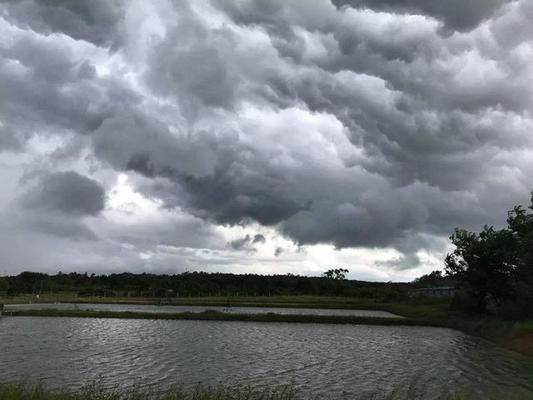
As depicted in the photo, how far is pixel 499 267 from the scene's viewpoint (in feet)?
249

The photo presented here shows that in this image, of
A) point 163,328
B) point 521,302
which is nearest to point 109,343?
point 163,328

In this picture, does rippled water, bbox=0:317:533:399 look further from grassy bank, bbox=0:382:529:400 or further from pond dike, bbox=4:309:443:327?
pond dike, bbox=4:309:443:327

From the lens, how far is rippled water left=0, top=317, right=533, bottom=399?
30.6 metres

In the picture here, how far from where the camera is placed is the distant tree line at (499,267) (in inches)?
2603

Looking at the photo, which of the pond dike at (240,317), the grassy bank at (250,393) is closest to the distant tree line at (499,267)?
the pond dike at (240,317)

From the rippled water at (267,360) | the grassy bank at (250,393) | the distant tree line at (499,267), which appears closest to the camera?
the grassy bank at (250,393)

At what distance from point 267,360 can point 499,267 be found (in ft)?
164

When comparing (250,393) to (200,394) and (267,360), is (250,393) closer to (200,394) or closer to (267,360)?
(200,394)

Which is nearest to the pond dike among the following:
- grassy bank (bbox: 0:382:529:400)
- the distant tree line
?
the distant tree line

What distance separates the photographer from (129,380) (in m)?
30.1

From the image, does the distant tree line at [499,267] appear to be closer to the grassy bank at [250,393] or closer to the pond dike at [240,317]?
the pond dike at [240,317]

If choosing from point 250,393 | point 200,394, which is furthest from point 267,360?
point 250,393

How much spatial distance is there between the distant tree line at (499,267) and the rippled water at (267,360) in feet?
38.4

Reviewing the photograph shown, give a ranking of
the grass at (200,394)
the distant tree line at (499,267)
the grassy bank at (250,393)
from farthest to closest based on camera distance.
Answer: the distant tree line at (499,267)
the grassy bank at (250,393)
the grass at (200,394)
